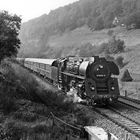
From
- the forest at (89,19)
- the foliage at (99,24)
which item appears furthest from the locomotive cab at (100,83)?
the foliage at (99,24)

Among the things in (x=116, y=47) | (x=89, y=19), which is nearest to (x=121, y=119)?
(x=116, y=47)

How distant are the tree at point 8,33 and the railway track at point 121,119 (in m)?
7.39

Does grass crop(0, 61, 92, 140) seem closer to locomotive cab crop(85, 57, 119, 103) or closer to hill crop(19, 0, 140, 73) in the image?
locomotive cab crop(85, 57, 119, 103)

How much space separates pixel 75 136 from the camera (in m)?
9.77

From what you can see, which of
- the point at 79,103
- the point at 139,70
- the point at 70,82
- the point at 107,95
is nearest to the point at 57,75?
the point at 70,82

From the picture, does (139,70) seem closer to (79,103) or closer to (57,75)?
(57,75)

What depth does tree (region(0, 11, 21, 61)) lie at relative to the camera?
17.5m

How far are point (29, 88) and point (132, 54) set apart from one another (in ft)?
131

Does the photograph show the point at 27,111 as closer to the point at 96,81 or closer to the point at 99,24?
the point at 96,81

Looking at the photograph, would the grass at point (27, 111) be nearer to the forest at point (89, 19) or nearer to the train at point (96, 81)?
the train at point (96, 81)

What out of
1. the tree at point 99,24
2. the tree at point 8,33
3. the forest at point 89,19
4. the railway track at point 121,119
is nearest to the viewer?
the railway track at point 121,119

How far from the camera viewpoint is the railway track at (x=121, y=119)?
12186 mm

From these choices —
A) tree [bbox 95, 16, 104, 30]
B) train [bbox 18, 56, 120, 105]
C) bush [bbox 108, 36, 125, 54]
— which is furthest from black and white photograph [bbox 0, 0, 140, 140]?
tree [bbox 95, 16, 104, 30]

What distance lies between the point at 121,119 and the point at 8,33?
31.9 ft
